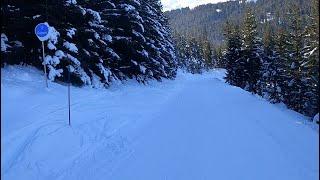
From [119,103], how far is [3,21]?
17.8 feet

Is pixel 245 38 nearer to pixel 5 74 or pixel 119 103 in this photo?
pixel 119 103

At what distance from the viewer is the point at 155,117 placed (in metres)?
14.6

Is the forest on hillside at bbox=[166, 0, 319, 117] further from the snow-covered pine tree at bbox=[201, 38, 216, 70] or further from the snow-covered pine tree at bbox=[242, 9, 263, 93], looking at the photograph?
the snow-covered pine tree at bbox=[201, 38, 216, 70]

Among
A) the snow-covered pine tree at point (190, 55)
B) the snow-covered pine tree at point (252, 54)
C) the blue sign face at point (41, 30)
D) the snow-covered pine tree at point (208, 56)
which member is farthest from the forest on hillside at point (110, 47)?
the snow-covered pine tree at point (208, 56)

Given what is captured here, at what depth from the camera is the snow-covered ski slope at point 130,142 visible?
7.61 meters

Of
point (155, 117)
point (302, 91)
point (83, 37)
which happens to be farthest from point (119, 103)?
point (302, 91)

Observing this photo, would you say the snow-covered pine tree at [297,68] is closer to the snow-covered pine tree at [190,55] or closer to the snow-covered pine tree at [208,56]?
the snow-covered pine tree at [190,55]

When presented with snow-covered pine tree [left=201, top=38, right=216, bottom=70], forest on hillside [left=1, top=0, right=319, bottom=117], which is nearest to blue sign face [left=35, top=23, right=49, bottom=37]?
forest on hillside [left=1, top=0, right=319, bottom=117]

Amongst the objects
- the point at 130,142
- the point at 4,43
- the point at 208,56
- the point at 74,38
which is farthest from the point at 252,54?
the point at 208,56

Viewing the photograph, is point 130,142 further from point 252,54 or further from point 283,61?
point 252,54

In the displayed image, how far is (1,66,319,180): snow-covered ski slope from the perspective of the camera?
25.0 ft

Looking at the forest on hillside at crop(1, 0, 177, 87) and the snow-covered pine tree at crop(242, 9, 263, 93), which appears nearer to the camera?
the forest on hillside at crop(1, 0, 177, 87)

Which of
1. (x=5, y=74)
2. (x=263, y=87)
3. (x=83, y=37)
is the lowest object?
(x=263, y=87)

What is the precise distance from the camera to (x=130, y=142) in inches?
399
